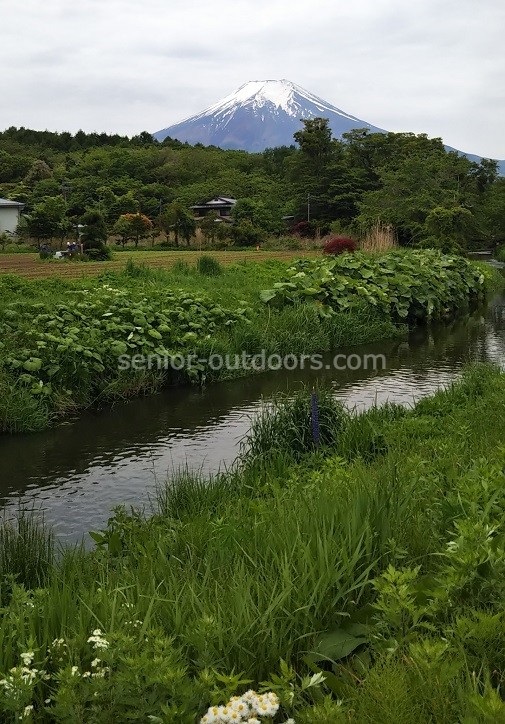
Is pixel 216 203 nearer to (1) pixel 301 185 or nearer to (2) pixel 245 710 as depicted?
(1) pixel 301 185

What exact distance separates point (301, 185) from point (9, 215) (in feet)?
57.4

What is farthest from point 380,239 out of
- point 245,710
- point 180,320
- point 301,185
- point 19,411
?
point 245,710

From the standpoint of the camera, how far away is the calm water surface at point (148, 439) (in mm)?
6723

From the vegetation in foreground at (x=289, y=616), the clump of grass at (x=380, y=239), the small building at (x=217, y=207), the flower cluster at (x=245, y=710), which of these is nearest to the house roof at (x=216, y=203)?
the small building at (x=217, y=207)

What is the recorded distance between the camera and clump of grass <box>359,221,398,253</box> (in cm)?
2668

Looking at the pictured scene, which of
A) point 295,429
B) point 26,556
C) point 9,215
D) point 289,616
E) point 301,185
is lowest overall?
point 26,556

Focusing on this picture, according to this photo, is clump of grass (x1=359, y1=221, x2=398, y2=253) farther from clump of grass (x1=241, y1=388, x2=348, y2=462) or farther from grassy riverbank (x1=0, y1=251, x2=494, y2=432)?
clump of grass (x1=241, y1=388, x2=348, y2=462)

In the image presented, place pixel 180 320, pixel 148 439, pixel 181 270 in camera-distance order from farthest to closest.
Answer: pixel 181 270 < pixel 180 320 < pixel 148 439

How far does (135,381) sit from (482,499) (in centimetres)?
778

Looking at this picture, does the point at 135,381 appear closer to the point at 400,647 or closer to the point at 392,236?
the point at 400,647

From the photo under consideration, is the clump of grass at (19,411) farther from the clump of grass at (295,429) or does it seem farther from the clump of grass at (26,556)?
the clump of grass at (26,556)

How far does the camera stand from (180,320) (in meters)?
12.5

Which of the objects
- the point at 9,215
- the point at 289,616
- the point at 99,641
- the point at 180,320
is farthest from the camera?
the point at 9,215

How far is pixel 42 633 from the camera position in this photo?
2754 mm
